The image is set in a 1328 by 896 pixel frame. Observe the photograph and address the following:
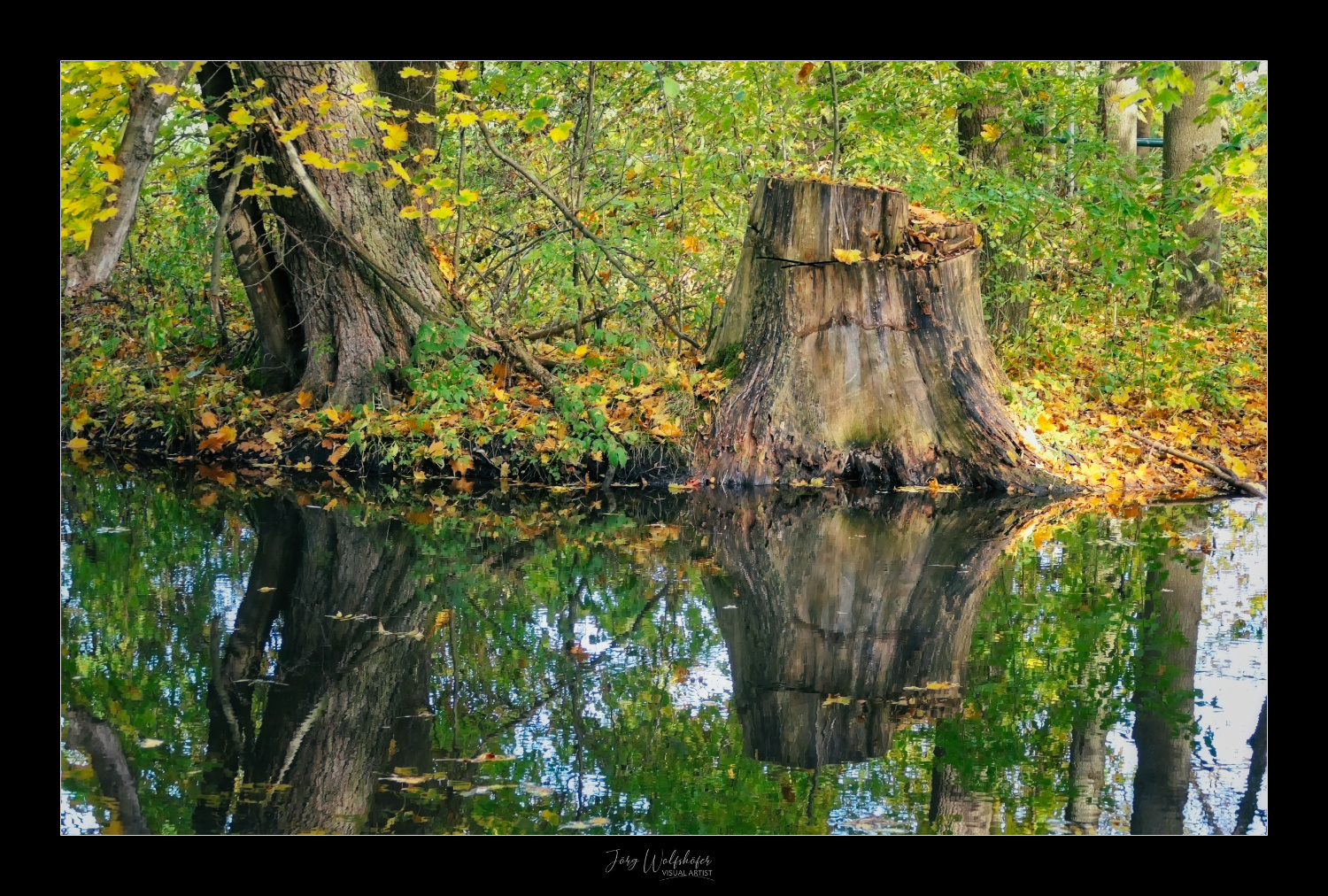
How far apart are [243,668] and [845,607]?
250cm

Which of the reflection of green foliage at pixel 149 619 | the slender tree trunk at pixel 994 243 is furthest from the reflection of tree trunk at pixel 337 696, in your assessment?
the slender tree trunk at pixel 994 243

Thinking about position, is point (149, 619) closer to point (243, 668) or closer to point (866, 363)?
point (243, 668)

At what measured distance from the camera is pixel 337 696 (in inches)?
159

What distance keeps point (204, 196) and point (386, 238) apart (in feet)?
8.11

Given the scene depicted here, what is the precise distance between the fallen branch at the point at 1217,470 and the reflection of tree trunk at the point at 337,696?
541 cm

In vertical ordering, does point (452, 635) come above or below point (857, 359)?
below

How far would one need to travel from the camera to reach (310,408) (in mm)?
9141

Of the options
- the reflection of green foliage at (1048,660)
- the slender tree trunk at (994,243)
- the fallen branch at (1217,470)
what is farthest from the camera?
the slender tree trunk at (994,243)

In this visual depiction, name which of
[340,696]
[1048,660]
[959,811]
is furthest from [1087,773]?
[340,696]

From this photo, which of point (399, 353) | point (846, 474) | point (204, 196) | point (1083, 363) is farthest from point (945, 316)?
point (204, 196)

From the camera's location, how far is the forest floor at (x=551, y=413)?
830cm

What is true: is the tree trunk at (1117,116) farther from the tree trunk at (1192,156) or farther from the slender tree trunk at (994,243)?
the slender tree trunk at (994,243)

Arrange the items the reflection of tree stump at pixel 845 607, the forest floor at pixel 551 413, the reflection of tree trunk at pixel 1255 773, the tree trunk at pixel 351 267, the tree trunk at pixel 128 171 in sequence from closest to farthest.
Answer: the reflection of tree trunk at pixel 1255 773
the reflection of tree stump at pixel 845 607
the tree trunk at pixel 128 171
the forest floor at pixel 551 413
the tree trunk at pixel 351 267
